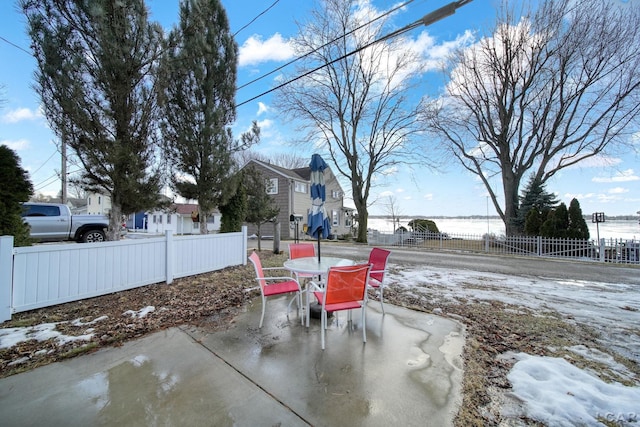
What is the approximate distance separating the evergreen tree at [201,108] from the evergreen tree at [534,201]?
16540 mm

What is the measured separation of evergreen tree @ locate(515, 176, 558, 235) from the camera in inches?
602

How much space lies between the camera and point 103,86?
5422 millimetres

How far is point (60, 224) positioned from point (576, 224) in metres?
21.9

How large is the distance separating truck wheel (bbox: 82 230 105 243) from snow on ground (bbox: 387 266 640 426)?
1121 cm

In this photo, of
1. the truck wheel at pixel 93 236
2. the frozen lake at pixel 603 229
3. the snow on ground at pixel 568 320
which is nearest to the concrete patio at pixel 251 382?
the snow on ground at pixel 568 320

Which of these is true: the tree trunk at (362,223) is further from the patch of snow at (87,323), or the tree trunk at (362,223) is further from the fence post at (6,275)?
the fence post at (6,275)

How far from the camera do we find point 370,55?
51.4 ft

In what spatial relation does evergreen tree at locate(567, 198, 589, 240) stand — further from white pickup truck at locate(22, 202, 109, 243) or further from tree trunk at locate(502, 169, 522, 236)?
white pickup truck at locate(22, 202, 109, 243)

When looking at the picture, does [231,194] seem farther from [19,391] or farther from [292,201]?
[292,201]

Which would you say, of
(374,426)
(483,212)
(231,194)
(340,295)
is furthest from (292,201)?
(374,426)

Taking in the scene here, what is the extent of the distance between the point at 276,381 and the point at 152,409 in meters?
0.95

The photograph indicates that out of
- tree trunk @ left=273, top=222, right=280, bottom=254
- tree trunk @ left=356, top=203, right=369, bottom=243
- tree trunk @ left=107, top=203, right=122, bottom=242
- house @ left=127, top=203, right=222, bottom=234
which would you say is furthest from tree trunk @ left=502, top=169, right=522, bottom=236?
house @ left=127, top=203, right=222, bottom=234

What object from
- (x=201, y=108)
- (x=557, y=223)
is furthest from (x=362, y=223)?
(x=201, y=108)

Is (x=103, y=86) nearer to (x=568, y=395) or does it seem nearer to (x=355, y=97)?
(x=568, y=395)
